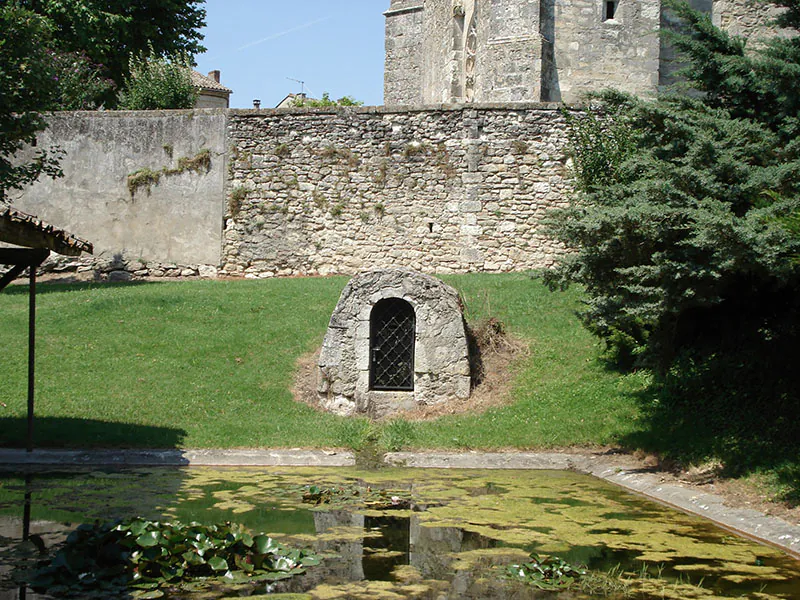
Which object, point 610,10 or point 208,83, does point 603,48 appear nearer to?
point 610,10

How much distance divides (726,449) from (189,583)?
6673 mm

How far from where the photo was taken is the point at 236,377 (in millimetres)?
14188

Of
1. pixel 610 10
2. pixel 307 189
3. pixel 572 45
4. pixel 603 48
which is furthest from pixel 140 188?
pixel 610 10

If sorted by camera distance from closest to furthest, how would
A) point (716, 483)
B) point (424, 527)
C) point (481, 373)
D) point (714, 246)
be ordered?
1. point (424, 527)
2. point (714, 246)
3. point (716, 483)
4. point (481, 373)

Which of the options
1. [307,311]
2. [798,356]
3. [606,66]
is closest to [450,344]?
[307,311]

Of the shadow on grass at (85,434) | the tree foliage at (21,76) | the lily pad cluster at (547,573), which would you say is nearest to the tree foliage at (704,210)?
the lily pad cluster at (547,573)

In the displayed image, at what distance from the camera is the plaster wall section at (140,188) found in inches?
854

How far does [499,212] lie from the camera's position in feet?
67.7

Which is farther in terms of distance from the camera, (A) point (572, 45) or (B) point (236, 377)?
(A) point (572, 45)

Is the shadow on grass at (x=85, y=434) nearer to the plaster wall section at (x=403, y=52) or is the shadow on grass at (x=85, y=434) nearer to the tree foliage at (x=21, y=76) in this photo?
the tree foliage at (x=21, y=76)

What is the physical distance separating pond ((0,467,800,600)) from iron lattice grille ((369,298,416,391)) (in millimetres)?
3225

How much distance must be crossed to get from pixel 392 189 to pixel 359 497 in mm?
12488

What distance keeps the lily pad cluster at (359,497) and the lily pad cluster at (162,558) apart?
1998 mm

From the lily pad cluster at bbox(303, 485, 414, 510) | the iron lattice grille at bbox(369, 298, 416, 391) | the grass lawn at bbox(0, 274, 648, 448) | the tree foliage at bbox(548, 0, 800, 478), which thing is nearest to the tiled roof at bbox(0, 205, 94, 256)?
the grass lawn at bbox(0, 274, 648, 448)
